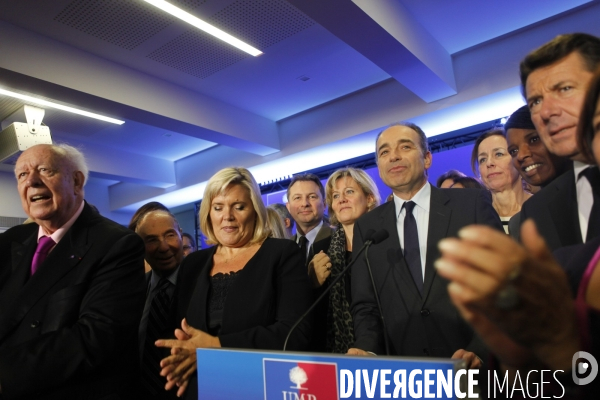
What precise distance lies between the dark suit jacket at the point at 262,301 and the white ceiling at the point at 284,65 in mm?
2389

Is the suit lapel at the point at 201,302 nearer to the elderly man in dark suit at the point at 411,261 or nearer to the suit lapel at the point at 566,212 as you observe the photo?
the elderly man in dark suit at the point at 411,261

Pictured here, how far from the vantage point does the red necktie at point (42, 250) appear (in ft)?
5.75

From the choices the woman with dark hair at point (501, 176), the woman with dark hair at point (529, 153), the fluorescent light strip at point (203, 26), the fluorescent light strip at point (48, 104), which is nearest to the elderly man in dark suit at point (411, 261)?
the woman with dark hair at point (529, 153)

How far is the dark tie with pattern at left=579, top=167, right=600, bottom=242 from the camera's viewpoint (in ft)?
3.15

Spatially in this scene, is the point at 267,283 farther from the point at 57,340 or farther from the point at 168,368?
the point at 57,340

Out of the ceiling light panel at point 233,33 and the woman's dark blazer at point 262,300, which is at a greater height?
the ceiling light panel at point 233,33

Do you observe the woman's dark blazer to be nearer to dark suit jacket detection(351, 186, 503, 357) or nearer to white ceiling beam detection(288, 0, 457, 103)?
dark suit jacket detection(351, 186, 503, 357)

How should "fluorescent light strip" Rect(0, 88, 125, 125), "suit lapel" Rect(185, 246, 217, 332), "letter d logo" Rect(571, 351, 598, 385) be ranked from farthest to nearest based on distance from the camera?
"fluorescent light strip" Rect(0, 88, 125, 125)
"suit lapel" Rect(185, 246, 217, 332)
"letter d logo" Rect(571, 351, 598, 385)

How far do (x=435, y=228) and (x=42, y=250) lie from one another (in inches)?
63.0

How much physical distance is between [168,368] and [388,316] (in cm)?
81

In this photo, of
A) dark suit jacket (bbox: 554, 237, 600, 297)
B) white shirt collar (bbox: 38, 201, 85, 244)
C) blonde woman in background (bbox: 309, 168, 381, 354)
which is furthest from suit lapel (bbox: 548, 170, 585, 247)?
white shirt collar (bbox: 38, 201, 85, 244)

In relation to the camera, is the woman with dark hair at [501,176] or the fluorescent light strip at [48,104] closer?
the woman with dark hair at [501,176]

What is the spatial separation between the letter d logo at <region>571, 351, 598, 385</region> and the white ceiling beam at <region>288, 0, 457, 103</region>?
3273mm

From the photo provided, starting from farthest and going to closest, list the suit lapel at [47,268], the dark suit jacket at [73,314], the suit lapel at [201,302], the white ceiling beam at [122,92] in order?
the white ceiling beam at [122,92], the suit lapel at [201,302], the suit lapel at [47,268], the dark suit jacket at [73,314]
